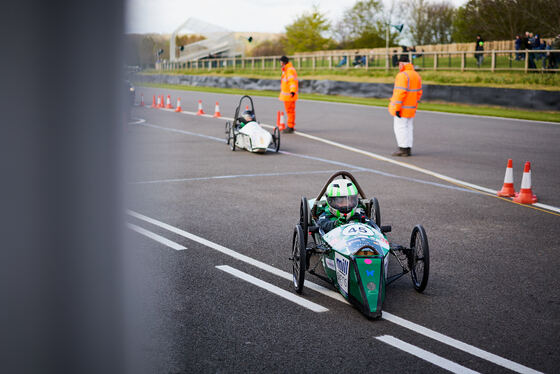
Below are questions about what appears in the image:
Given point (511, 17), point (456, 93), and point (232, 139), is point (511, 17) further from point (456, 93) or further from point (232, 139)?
point (232, 139)

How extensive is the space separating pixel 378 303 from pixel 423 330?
0.42 metres

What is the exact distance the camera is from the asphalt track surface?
172 centimetres

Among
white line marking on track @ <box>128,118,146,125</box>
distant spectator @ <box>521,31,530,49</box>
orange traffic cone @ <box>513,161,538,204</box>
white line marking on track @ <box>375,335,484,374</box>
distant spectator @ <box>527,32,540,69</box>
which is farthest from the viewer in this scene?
distant spectator @ <box>521,31,530,49</box>

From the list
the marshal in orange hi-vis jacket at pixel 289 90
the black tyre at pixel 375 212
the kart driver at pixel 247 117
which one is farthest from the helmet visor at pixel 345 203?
the marshal in orange hi-vis jacket at pixel 289 90

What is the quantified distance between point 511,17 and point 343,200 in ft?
143

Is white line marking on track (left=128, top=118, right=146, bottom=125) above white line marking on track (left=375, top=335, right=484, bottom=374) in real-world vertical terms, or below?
above

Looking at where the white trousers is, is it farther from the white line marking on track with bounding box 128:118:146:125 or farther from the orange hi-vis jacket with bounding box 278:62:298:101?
the white line marking on track with bounding box 128:118:146:125

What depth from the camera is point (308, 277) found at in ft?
20.7

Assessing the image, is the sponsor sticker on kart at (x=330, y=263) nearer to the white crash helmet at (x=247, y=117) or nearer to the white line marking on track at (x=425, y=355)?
the white line marking on track at (x=425, y=355)

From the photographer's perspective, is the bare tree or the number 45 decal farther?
the bare tree

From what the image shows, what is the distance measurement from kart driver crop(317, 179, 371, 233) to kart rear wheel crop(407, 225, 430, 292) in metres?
0.63

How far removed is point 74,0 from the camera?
3.98ft

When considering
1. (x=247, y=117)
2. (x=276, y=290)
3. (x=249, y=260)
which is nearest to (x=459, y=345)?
(x=276, y=290)

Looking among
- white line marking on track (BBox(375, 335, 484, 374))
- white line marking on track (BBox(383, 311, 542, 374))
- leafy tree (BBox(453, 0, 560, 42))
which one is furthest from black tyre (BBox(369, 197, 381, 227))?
leafy tree (BBox(453, 0, 560, 42))
